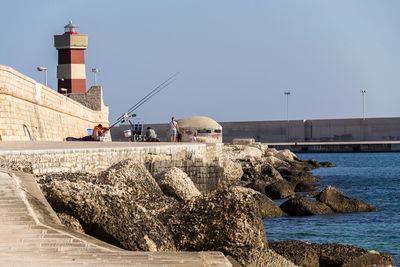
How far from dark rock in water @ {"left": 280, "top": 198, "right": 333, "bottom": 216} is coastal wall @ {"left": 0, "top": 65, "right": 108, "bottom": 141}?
761cm

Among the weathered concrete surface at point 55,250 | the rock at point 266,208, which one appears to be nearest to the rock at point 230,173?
the rock at point 266,208

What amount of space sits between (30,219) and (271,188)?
1522 centimetres

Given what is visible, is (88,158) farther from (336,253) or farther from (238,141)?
(238,141)

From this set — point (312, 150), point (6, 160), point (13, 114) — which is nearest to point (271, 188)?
point (13, 114)

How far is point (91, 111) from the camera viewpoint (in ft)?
129

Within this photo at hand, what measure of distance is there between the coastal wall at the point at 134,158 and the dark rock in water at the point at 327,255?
3.01m

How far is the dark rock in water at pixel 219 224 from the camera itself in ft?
24.1

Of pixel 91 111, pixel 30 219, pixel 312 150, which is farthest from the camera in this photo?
pixel 312 150

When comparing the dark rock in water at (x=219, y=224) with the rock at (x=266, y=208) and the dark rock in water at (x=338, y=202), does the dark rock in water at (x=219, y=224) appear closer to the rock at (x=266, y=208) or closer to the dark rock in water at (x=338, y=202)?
the rock at (x=266, y=208)

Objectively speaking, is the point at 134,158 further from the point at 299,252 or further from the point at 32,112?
the point at 32,112

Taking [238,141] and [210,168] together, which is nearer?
[210,168]

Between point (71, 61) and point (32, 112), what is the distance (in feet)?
64.7

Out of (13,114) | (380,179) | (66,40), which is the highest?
(66,40)

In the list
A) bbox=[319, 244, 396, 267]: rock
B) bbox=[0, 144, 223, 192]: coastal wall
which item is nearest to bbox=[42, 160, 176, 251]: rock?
bbox=[0, 144, 223, 192]: coastal wall
